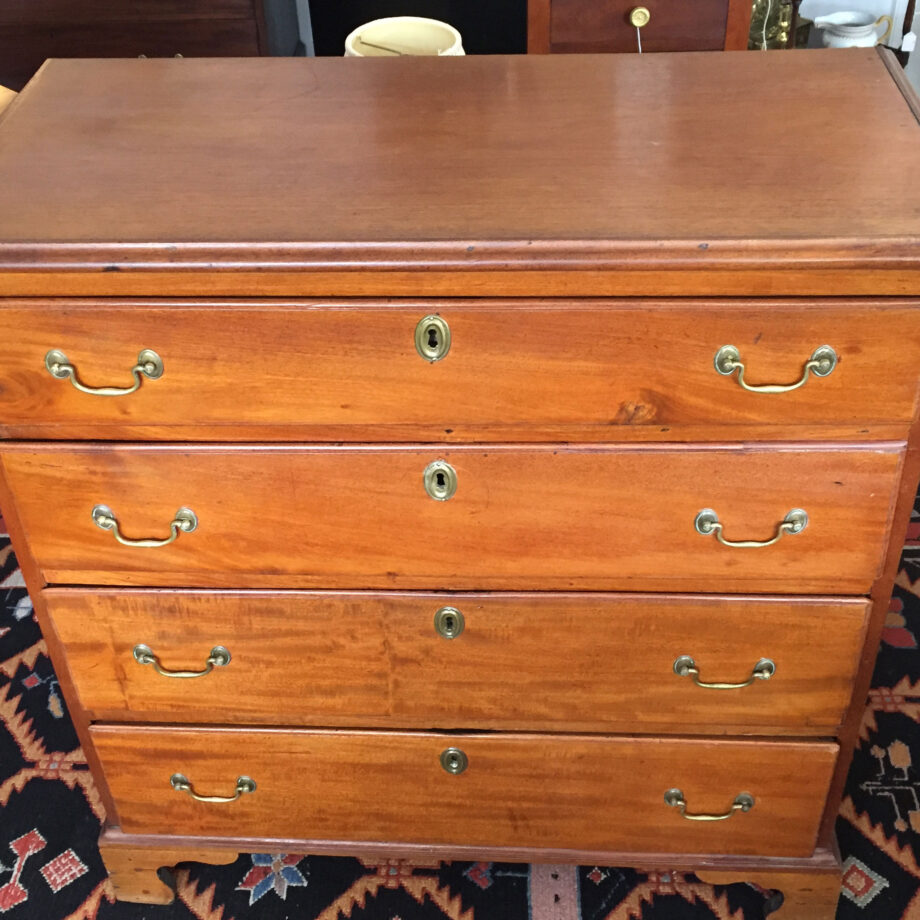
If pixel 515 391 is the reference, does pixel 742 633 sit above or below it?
below

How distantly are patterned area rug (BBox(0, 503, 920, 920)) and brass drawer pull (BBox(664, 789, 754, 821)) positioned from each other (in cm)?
22

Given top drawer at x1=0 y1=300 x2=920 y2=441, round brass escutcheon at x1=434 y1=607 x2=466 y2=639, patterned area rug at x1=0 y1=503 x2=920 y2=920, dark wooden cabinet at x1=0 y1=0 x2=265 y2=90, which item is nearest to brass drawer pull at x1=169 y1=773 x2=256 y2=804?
patterned area rug at x1=0 y1=503 x2=920 y2=920

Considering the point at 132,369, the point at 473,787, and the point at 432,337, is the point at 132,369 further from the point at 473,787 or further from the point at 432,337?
the point at 473,787

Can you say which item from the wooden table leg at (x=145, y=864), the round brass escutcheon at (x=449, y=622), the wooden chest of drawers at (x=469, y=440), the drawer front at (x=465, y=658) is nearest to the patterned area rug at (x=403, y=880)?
the wooden table leg at (x=145, y=864)

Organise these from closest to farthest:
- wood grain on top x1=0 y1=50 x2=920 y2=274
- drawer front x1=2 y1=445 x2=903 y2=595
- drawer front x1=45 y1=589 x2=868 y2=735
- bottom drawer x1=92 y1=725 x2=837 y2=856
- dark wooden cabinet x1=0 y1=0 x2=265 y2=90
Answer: wood grain on top x1=0 y1=50 x2=920 y2=274 → drawer front x1=2 y1=445 x2=903 y2=595 → drawer front x1=45 y1=589 x2=868 y2=735 → bottom drawer x1=92 y1=725 x2=837 y2=856 → dark wooden cabinet x1=0 y1=0 x2=265 y2=90

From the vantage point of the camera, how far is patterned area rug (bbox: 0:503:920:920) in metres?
1.61

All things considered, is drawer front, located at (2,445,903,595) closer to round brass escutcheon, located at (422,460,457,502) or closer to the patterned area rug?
round brass escutcheon, located at (422,460,457,502)

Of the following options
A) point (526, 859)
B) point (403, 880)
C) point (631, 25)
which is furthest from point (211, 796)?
point (631, 25)

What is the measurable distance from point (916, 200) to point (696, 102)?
1.02 feet

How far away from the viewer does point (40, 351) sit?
1.13 m

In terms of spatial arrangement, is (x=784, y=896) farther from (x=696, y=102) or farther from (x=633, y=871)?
(x=696, y=102)

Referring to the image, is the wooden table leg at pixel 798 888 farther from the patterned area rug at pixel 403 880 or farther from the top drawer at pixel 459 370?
the top drawer at pixel 459 370

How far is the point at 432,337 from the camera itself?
1.11m

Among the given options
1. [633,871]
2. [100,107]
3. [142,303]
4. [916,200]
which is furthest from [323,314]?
[633,871]
